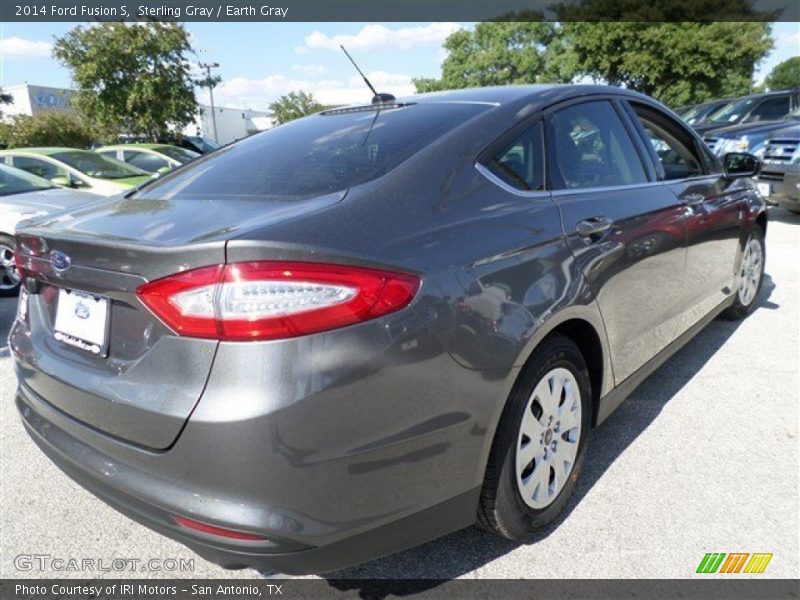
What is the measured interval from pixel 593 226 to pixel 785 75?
343 feet

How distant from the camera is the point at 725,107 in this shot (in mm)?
13117

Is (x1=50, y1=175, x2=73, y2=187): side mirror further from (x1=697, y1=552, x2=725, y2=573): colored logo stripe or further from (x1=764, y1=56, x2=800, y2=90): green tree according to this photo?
(x1=764, y1=56, x2=800, y2=90): green tree

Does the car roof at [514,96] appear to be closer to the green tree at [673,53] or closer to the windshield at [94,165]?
the windshield at [94,165]

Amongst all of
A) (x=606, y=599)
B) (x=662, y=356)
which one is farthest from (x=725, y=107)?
(x=606, y=599)

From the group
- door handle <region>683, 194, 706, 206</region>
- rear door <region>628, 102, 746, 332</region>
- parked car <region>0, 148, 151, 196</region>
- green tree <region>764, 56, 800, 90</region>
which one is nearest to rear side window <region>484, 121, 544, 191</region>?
rear door <region>628, 102, 746, 332</region>

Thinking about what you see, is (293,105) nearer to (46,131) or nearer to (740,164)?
(46,131)

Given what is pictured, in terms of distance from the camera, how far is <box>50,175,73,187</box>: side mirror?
8227 mm

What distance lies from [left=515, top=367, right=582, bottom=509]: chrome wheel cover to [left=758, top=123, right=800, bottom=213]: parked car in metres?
6.84

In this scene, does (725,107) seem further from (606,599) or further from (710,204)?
(606,599)

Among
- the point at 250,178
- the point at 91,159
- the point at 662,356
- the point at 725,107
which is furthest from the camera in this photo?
the point at 725,107

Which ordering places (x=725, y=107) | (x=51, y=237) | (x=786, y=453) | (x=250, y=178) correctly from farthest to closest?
(x=725, y=107)
(x=786, y=453)
(x=250, y=178)
(x=51, y=237)

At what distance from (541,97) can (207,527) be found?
1984 millimetres

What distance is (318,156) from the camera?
85.8 inches

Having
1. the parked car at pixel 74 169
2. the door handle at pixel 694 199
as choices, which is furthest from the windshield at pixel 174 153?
the door handle at pixel 694 199
